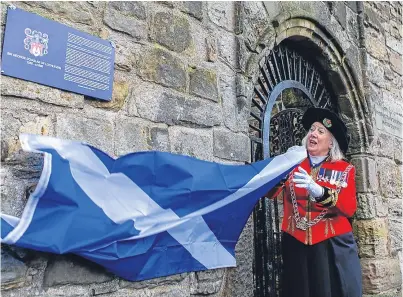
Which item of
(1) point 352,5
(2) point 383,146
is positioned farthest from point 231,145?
(1) point 352,5

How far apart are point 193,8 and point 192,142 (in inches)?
31.4

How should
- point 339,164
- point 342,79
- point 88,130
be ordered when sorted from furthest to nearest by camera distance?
point 342,79, point 339,164, point 88,130

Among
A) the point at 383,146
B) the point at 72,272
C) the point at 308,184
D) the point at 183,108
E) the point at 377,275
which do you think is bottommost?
the point at 377,275

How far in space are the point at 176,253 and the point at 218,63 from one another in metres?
1.16

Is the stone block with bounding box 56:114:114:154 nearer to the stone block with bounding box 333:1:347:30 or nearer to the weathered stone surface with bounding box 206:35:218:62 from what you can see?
the weathered stone surface with bounding box 206:35:218:62

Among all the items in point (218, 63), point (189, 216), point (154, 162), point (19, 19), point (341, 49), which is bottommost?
point (189, 216)

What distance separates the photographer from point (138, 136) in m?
2.01

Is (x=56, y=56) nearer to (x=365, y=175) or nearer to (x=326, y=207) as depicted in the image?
(x=326, y=207)

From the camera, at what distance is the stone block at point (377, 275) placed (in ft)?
11.3

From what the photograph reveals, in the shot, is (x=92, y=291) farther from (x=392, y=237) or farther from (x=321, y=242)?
(x=392, y=237)

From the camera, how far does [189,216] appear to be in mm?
1912

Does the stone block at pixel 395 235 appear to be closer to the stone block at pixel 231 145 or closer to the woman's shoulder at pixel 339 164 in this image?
the woman's shoulder at pixel 339 164

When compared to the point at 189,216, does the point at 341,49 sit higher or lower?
higher

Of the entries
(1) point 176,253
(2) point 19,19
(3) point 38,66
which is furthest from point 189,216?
(2) point 19,19
